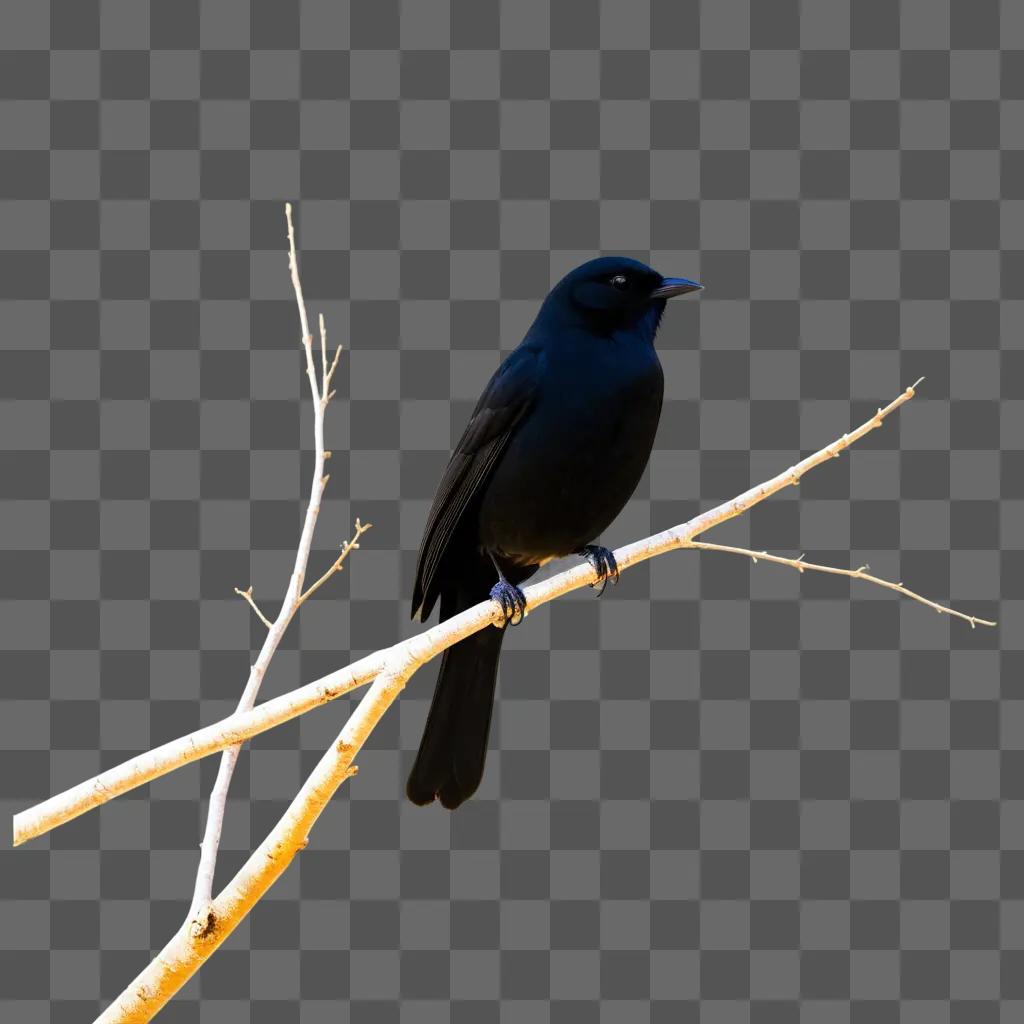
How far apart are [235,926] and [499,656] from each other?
1.07 m

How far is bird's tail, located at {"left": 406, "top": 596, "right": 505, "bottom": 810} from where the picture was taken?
3.63m

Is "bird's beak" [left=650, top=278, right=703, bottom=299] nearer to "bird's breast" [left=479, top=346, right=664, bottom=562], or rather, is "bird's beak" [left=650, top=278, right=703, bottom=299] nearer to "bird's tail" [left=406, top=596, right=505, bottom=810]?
"bird's breast" [left=479, top=346, right=664, bottom=562]

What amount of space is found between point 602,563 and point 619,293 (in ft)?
2.59

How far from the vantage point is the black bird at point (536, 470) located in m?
3.42

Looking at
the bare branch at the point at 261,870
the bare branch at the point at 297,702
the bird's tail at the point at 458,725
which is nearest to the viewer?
the bare branch at the point at 297,702

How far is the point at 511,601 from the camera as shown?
3.47 m

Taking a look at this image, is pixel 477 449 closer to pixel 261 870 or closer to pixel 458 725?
pixel 458 725

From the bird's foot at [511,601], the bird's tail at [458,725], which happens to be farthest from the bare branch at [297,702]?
the bird's tail at [458,725]

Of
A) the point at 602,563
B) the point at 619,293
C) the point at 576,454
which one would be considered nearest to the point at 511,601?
the point at 602,563

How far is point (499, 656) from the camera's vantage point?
3727 millimetres

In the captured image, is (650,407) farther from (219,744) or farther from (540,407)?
(219,744)

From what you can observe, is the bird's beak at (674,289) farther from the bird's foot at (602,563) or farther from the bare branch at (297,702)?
the bird's foot at (602,563)

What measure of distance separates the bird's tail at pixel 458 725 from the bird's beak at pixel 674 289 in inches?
43.3

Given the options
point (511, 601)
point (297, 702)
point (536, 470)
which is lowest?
point (297, 702)
